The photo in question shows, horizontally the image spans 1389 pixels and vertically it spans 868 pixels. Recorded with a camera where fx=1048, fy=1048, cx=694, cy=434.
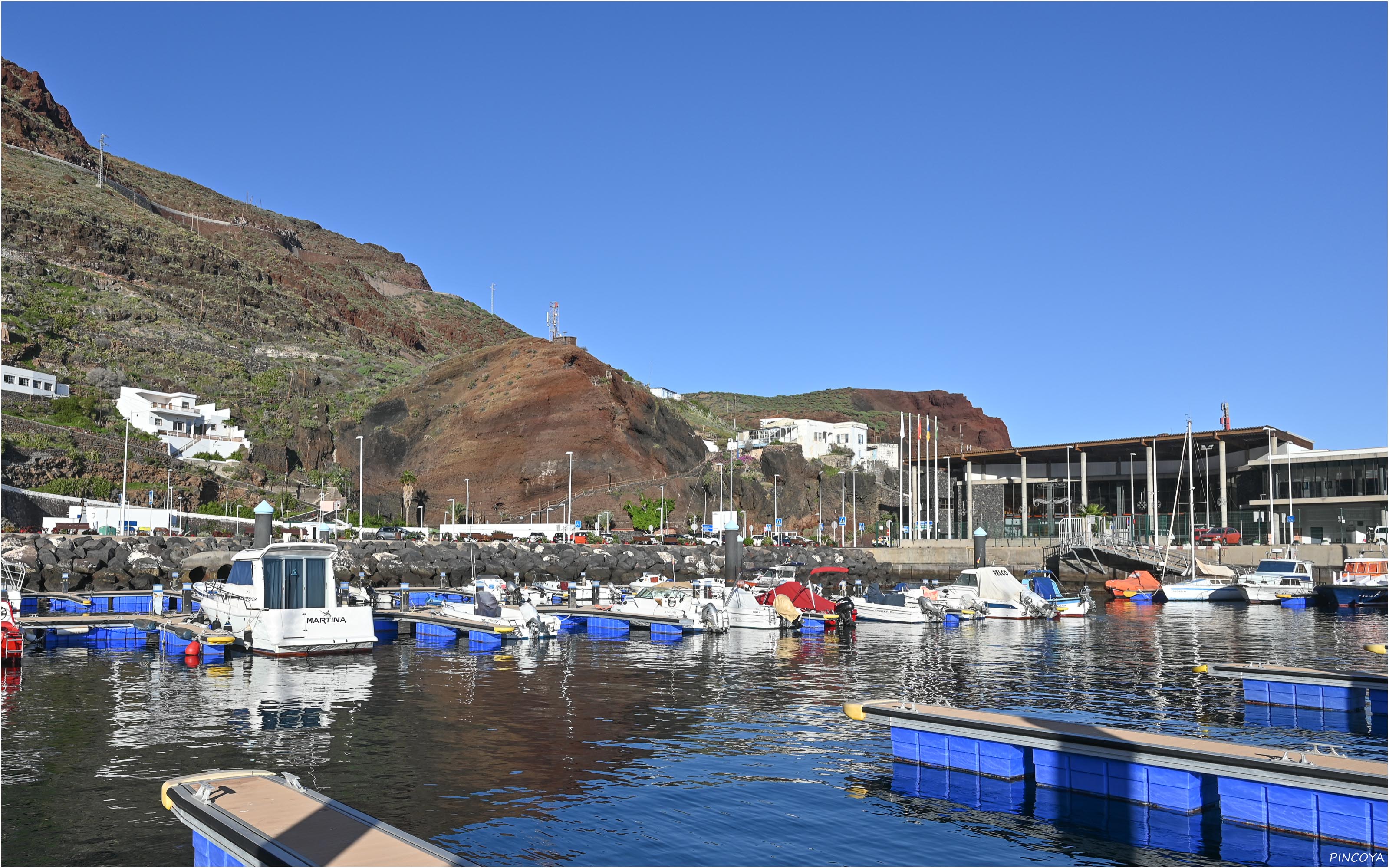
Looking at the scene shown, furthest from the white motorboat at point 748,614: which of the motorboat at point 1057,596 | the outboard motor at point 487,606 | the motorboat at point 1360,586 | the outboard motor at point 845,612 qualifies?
the motorboat at point 1360,586

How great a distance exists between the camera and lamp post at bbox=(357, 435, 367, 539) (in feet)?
362

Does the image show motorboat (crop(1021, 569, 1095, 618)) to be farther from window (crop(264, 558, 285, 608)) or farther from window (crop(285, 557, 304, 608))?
window (crop(264, 558, 285, 608))

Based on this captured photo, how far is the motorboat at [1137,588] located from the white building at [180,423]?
105 meters

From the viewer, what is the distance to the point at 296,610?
35469mm

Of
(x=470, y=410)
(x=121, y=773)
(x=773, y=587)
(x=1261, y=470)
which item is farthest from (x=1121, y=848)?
(x=470, y=410)

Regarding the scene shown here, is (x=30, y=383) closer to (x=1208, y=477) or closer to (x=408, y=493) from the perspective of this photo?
(x=408, y=493)

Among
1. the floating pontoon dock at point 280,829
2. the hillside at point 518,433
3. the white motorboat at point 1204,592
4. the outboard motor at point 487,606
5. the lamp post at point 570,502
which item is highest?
the hillside at point 518,433

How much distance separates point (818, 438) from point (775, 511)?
47219 millimetres

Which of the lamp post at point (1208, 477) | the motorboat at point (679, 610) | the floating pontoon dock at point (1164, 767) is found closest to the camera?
the floating pontoon dock at point (1164, 767)

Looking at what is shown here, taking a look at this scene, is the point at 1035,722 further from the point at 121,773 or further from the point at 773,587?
the point at 773,587

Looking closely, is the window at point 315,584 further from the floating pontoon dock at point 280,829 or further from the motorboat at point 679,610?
the floating pontoon dock at point 280,829

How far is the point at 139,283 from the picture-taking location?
192 meters

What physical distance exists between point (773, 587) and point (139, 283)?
561ft

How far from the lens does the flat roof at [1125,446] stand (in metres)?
105
